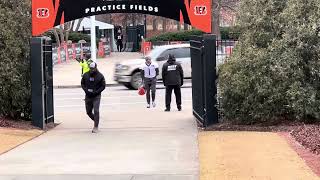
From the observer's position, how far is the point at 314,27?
1273 centimetres

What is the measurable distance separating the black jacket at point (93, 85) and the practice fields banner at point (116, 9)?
176cm

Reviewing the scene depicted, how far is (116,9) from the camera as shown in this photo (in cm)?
1508

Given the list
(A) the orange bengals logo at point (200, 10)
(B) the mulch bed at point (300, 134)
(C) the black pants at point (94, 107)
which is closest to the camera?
(B) the mulch bed at point (300, 134)

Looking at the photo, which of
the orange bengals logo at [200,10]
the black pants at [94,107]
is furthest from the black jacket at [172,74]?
the black pants at [94,107]

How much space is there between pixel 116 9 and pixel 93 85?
2.19 meters

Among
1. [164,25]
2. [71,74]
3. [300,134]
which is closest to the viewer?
[300,134]

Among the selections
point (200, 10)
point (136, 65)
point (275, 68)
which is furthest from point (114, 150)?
point (136, 65)

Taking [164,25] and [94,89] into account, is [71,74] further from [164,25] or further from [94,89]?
[164,25]

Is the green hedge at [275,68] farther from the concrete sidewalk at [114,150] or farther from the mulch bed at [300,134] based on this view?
the concrete sidewalk at [114,150]

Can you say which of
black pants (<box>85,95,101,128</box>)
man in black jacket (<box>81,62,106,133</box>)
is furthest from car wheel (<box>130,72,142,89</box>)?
man in black jacket (<box>81,62,106,133</box>)

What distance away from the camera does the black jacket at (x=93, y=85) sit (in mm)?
14031

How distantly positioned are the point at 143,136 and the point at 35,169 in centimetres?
405

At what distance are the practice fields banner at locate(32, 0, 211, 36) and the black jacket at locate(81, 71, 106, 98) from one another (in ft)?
5.76

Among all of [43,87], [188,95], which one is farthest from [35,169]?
[188,95]
